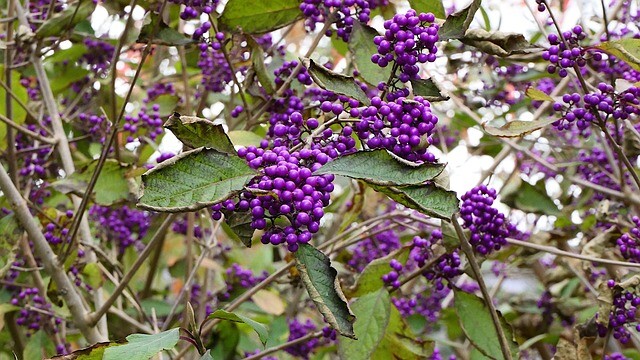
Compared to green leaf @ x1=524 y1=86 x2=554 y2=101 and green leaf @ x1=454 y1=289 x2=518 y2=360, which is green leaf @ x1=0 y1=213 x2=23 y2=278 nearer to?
green leaf @ x1=454 y1=289 x2=518 y2=360

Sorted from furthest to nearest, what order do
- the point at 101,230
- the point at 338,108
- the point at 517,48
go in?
the point at 101,230 → the point at 517,48 → the point at 338,108


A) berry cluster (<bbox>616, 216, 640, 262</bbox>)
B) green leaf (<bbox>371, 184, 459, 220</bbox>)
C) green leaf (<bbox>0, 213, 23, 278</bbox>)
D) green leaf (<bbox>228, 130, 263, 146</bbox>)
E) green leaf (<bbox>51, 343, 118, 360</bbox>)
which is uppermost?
green leaf (<bbox>371, 184, 459, 220</bbox>)

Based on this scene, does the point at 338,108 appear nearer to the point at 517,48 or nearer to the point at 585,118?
the point at 517,48

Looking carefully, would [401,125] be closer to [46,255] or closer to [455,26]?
[455,26]

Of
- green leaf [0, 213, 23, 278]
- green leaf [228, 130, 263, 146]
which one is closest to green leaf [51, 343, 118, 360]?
green leaf [228, 130, 263, 146]

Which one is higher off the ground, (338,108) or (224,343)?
(338,108)

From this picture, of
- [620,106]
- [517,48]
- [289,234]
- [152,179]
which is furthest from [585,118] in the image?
[152,179]

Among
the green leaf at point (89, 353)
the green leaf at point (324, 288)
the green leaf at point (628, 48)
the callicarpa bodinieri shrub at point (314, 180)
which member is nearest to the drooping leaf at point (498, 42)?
the callicarpa bodinieri shrub at point (314, 180)
